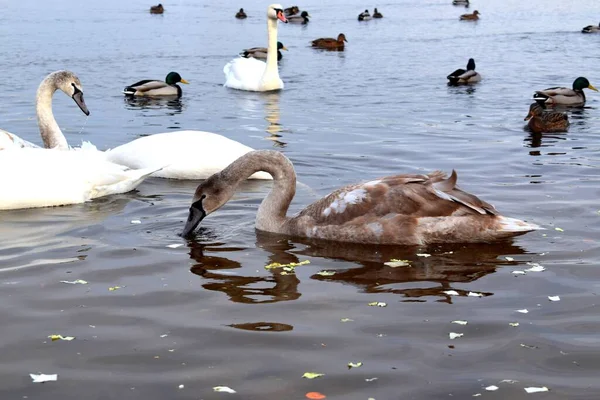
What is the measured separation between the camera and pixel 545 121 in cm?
1540

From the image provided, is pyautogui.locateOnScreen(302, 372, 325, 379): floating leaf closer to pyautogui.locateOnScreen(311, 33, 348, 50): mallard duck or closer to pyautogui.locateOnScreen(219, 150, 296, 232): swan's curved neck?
pyautogui.locateOnScreen(219, 150, 296, 232): swan's curved neck

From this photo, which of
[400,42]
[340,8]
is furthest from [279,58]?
[340,8]

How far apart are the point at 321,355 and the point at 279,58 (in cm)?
2620

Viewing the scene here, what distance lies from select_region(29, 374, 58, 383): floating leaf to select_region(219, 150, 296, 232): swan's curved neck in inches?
143

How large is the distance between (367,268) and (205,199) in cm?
179

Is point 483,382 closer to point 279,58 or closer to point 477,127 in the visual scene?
point 477,127

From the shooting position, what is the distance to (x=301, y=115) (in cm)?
1791

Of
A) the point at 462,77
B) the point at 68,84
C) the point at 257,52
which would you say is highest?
the point at 68,84

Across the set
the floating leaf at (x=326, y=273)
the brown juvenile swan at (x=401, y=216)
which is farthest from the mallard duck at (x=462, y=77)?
the floating leaf at (x=326, y=273)

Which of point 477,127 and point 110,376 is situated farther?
point 477,127

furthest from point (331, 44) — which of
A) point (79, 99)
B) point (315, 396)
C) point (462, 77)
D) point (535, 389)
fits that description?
point (315, 396)

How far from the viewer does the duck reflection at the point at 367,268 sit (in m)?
7.03

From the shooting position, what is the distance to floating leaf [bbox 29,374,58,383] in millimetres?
5336

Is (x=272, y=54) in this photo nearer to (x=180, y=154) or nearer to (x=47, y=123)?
(x=47, y=123)
